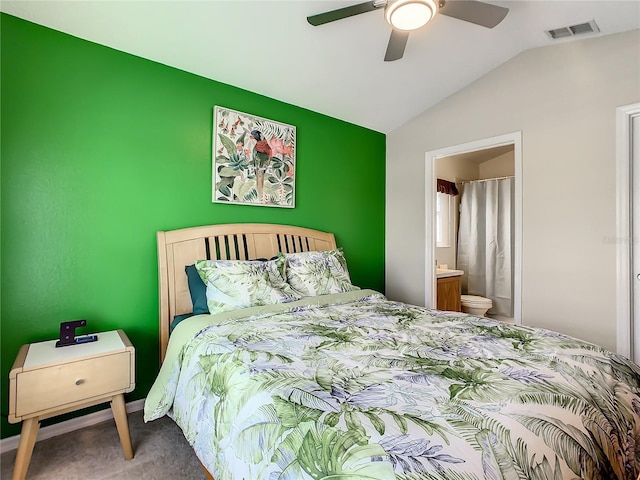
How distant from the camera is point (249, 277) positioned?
7.19 feet

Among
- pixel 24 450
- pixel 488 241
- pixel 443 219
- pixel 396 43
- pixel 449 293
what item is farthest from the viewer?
pixel 443 219

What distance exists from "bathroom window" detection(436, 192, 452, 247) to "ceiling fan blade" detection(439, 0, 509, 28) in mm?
3231

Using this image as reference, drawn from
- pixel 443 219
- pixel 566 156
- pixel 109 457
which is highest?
pixel 566 156

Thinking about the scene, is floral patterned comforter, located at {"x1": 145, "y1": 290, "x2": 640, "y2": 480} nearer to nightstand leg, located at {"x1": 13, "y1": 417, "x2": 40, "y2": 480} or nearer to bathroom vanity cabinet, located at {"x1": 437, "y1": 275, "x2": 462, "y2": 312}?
nightstand leg, located at {"x1": 13, "y1": 417, "x2": 40, "y2": 480}

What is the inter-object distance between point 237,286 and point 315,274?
67 cm

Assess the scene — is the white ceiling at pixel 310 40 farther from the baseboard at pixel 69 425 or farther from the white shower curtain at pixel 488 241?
the baseboard at pixel 69 425

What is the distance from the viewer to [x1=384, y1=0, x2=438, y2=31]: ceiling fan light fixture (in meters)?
1.62

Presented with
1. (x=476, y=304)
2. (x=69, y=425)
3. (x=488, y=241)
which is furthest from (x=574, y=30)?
(x=69, y=425)

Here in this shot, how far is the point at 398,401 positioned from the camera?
1.01m

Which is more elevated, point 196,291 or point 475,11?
point 475,11

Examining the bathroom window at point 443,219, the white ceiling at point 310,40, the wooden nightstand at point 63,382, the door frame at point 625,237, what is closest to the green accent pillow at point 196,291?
the wooden nightstand at point 63,382

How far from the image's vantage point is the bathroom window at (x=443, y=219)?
194 inches

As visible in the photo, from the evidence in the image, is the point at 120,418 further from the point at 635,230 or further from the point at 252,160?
the point at 635,230

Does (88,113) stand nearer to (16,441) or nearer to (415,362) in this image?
(16,441)
